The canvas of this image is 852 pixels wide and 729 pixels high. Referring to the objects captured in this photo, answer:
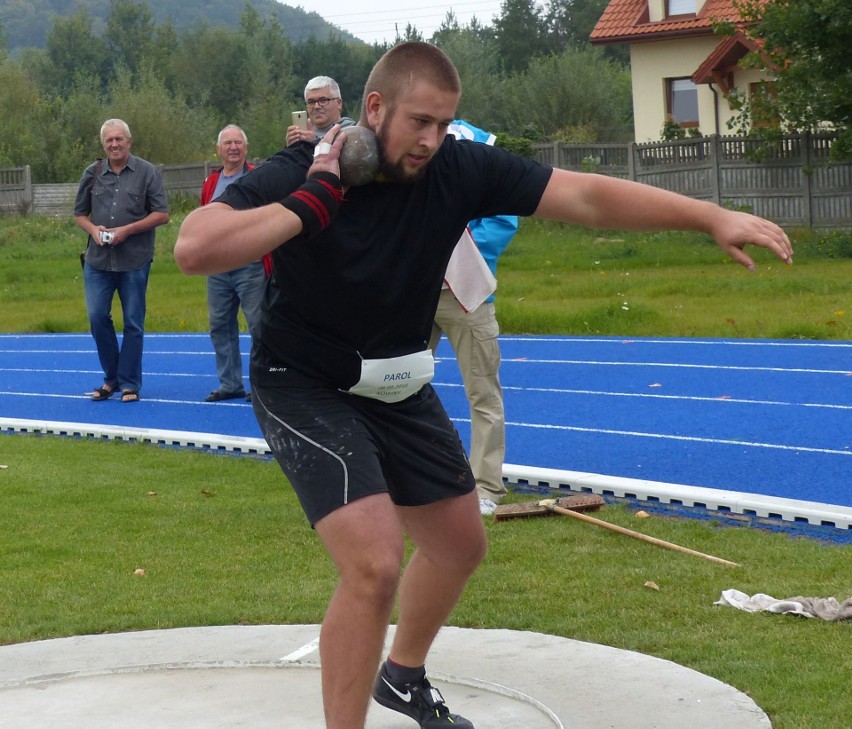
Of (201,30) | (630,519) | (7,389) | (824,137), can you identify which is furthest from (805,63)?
(201,30)

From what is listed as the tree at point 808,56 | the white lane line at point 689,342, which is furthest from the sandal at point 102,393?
the tree at point 808,56

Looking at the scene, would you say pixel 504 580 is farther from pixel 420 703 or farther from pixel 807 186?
pixel 807 186

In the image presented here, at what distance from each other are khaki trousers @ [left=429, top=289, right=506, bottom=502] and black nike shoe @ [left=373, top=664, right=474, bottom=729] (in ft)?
9.28

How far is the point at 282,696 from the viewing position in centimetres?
451

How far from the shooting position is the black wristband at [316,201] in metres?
3.44

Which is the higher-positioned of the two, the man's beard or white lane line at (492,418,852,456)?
the man's beard

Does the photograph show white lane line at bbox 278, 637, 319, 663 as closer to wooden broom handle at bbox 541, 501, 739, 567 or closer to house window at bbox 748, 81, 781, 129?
wooden broom handle at bbox 541, 501, 739, 567

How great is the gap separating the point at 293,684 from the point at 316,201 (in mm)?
1926

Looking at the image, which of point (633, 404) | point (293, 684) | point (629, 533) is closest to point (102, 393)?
point (633, 404)

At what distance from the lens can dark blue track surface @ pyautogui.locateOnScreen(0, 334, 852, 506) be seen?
8375 millimetres

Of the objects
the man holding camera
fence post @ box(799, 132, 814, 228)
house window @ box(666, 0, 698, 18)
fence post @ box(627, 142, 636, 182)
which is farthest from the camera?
house window @ box(666, 0, 698, 18)

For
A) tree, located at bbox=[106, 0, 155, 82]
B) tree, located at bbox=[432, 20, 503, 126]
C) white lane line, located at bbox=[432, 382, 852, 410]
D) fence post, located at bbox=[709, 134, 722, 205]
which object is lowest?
white lane line, located at bbox=[432, 382, 852, 410]

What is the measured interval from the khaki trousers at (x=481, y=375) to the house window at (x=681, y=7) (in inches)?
1270

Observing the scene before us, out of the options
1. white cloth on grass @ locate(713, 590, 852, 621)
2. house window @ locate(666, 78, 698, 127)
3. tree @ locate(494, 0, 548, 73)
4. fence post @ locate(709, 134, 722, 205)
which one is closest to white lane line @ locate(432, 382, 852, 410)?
white cloth on grass @ locate(713, 590, 852, 621)
